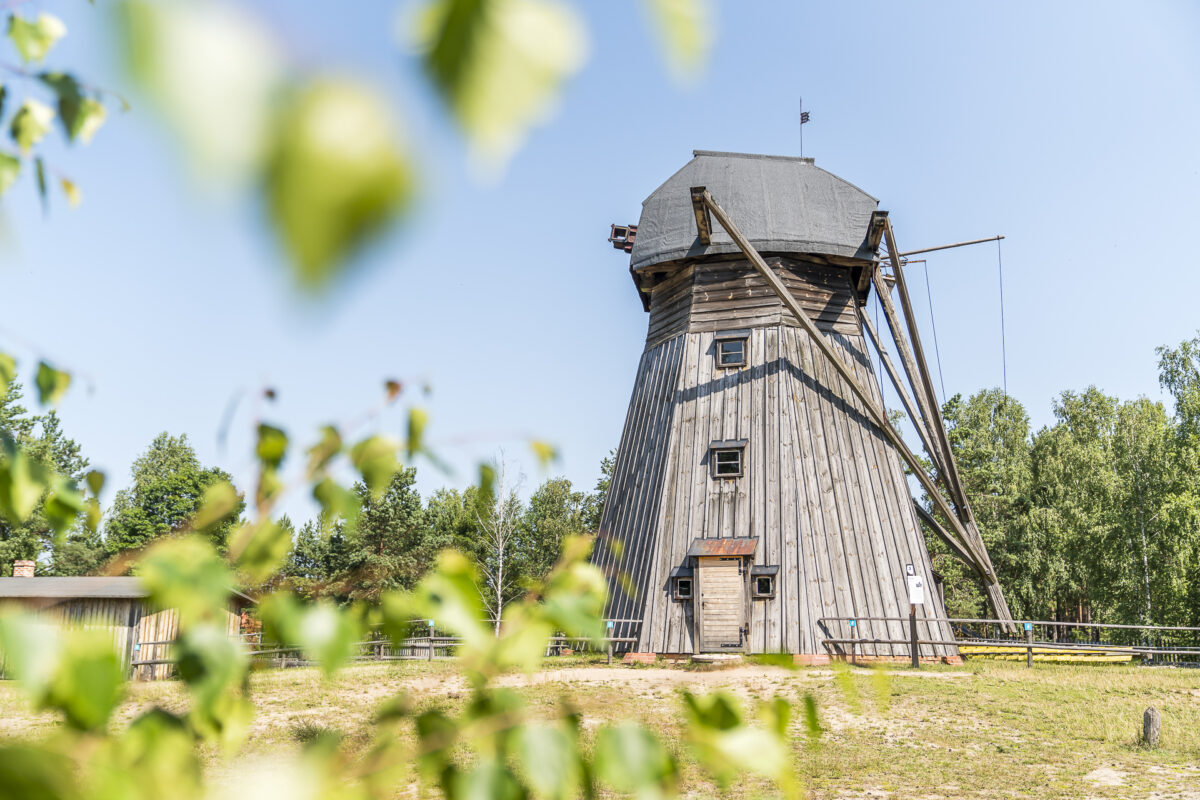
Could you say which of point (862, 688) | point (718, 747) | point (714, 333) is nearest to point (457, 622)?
point (718, 747)

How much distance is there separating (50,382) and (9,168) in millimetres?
481

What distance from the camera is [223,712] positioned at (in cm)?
120

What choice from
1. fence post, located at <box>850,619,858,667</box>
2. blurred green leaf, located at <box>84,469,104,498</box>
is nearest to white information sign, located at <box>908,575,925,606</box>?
fence post, located at <box>850,619,858,667</box>

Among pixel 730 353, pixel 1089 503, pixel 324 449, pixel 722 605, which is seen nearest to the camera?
pixel 324 449

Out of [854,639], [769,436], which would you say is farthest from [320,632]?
[769,436]

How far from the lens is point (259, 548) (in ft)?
4.43

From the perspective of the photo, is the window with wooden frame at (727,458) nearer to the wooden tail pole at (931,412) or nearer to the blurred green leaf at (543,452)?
the wooden tail pole at (931,412)

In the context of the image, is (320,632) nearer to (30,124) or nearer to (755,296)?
(30,124)

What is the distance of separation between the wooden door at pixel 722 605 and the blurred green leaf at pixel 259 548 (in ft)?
50.1

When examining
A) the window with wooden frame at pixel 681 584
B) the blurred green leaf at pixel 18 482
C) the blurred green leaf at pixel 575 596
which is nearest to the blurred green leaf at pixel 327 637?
the blurred green leaf at pixel 575 596

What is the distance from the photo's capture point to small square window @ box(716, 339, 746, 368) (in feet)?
59.6

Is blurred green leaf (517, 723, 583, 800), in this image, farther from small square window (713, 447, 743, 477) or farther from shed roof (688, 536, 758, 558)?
small square window (713, 447, 743, 477)

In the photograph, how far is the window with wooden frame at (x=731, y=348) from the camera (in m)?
18.2

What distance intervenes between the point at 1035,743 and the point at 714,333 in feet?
33.0
